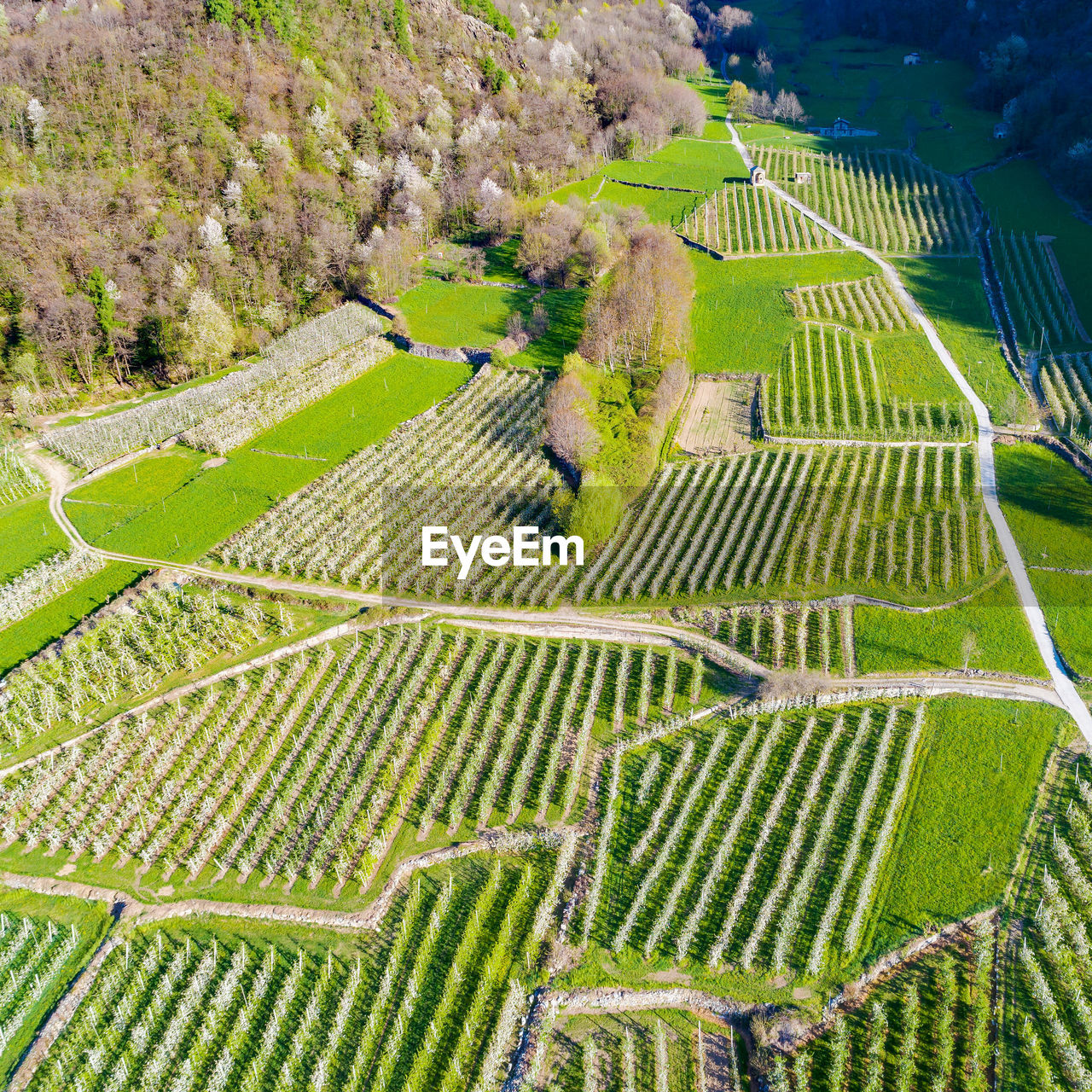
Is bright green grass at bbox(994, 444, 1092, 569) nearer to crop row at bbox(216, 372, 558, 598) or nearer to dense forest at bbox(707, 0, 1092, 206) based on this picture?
crop row at bbox(216, 372, 558, 598)

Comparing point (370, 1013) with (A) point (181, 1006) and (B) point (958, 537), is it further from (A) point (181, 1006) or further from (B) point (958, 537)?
(B) point (958, 537)

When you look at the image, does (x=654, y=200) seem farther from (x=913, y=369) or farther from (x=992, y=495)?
(x=992, y=495)

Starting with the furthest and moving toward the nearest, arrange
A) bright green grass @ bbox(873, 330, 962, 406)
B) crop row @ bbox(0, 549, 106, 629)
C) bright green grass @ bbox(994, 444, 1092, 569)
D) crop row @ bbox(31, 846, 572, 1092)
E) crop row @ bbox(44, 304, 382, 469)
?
bright green grass @ bbox(873, 330, 962, 406) → crop row @ bbox(44, 304, 382, 469) → bright green grass @ bbox(994, 444, 1092, 569) → crop row @ bbox(0, 549, 106, 629) → crop row @ bbox(31, 846, 572, 1092)

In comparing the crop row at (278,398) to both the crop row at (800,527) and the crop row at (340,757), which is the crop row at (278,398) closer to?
the crop row at (340,757)

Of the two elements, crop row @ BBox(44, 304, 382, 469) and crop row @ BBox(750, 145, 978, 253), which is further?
crop row @ BBox(750, 145, 978, 253)

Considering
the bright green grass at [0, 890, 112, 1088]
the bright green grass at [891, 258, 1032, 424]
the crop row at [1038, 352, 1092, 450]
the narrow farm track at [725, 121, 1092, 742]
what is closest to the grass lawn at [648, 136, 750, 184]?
the narrow farm track at [725, 121, 1092, 742]

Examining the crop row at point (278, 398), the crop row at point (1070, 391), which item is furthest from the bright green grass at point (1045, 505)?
the crop row at point (278, 398)
